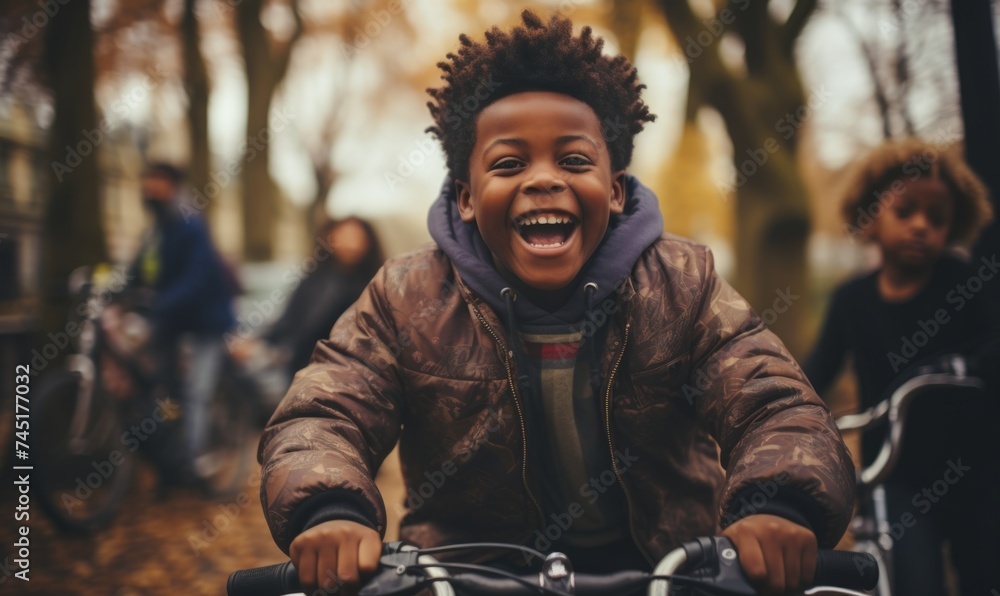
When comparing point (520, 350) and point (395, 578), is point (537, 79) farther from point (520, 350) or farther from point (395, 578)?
point (395, 578)

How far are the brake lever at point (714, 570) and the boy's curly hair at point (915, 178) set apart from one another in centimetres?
231

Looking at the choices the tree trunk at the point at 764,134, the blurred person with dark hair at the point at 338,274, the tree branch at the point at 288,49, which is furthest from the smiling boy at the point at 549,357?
the tree branch at the point at 288,49

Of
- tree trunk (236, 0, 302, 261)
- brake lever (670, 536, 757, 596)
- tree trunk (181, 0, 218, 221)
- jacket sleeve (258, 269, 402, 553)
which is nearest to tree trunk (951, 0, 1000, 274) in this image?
brake lever (670, 536, 757, 596)

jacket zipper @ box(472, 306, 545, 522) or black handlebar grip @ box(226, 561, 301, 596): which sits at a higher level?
jacket zipper @ box(472, 306, 545, 522)

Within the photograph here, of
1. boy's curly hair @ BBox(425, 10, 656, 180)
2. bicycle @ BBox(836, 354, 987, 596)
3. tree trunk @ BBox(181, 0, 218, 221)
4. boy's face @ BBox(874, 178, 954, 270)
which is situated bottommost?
bicycle @ BBox(836, 354, 987, 596)

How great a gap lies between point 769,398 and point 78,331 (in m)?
6.26

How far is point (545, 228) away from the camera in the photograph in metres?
1.88

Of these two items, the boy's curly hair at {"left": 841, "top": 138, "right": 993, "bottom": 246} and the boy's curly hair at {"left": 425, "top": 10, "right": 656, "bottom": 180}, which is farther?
the boy's curly hair at {"left": 841, "top": 138, "right": 993, "bottom": 246}

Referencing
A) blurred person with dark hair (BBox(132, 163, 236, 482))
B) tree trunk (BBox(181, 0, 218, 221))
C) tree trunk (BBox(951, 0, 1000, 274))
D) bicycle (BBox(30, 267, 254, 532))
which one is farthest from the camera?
tree trunk (BBox(181, 0, 218, 221))

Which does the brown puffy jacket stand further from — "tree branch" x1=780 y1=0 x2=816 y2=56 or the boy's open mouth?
"tree branch" x1=780 y1=0 x2=816 y2=56

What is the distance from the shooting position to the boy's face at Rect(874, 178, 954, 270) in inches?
121

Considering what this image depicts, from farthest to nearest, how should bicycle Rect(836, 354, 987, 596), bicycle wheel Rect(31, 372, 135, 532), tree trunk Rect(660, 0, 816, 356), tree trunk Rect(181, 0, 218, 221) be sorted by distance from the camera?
tree trunk Rect(181, 0, 218, 221), tree trunk Rect(660, 0, 816, 356), bicycle wheel Rect(31, 372, 135, 532), bicycle Rect(836, 354, 987, 596)

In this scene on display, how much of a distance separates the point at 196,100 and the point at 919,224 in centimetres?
1248

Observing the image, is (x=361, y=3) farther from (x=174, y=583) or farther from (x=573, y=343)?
(x=573, y=343)
